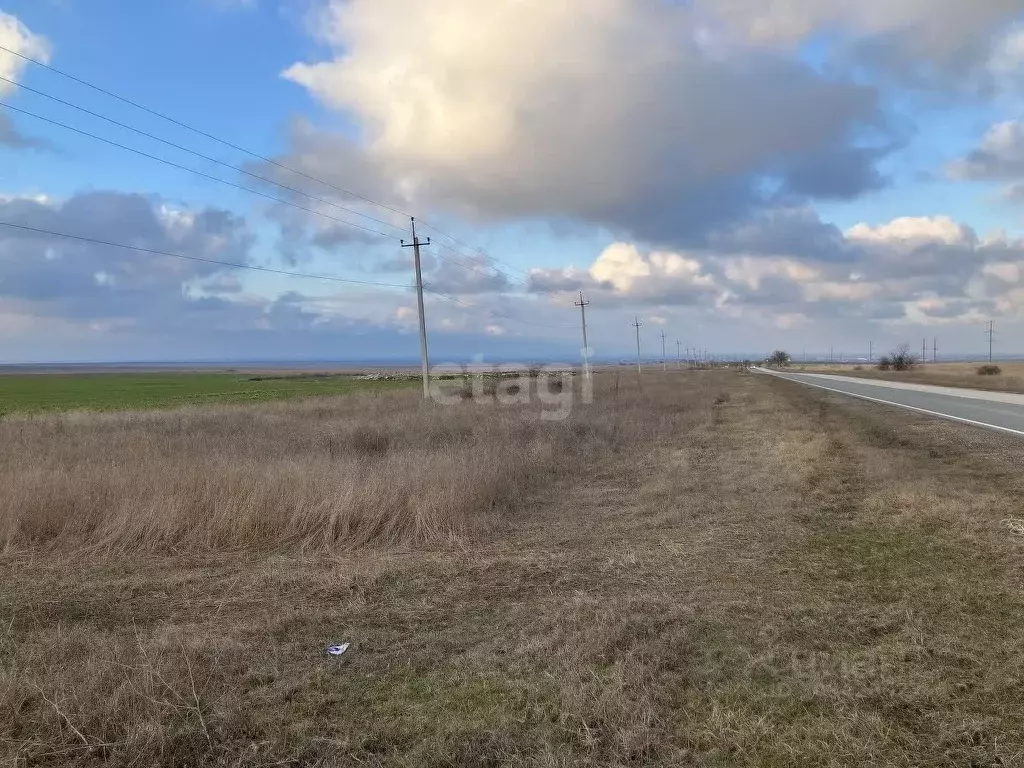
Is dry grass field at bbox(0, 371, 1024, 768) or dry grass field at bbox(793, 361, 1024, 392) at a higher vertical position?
dry grass field at bbox(0, 371, 1024, 768)

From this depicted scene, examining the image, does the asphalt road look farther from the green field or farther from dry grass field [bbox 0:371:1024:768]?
the green field

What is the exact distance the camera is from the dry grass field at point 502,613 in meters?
3.15

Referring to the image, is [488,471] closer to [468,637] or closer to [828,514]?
[828,514]

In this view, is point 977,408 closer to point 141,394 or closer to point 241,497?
point 241,497

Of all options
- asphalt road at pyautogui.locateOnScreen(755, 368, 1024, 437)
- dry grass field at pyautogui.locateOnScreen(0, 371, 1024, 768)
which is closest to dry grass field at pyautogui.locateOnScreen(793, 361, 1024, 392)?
asphalt road at pyautogui.locateOnScreen(755, 368, 1024, 437)

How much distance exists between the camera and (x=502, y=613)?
5012 mm

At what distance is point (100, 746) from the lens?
3127 millimetres

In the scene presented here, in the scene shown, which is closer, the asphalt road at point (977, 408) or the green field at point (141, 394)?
the asphalt road at point (977, 408)

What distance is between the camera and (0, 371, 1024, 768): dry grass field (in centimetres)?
315

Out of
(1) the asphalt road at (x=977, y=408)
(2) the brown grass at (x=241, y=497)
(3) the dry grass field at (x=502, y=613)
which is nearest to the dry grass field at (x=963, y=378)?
(1) the asphalt road at (x=977, y=408)

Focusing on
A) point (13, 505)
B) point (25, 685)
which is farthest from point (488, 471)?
point (25, 685)

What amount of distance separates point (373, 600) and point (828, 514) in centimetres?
583

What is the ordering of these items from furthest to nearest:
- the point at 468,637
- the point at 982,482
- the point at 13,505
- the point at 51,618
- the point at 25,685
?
the point at 982,482 < the point at 13,505 < the point at 51,618 < the point at 468,637 < the point at 25,685

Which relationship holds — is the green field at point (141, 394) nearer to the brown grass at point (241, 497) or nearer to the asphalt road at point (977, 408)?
the brown grass at point (241, 497)
